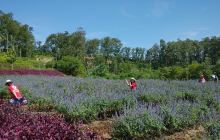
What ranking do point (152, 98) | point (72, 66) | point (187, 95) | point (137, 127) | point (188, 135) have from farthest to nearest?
point (72, 66), point (187, 95), point (152, 98), point (188, 135), point (137, 127)

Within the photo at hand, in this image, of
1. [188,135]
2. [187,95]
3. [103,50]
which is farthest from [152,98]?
[103,50]

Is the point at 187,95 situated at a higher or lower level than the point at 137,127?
lower

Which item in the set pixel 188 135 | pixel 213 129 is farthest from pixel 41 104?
pixel 213 129

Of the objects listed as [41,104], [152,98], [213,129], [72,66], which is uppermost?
[213,129]

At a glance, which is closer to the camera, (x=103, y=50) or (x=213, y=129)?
(x=213, y=129)

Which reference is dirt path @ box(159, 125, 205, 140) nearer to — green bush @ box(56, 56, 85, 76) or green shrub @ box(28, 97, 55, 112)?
green shrub @ box(28, 97, 55, 112)

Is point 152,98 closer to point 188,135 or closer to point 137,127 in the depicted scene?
point 188,135

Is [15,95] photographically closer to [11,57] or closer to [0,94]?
[0,94]

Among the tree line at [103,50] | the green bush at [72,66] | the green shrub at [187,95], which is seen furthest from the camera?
the tree line at [103,50]

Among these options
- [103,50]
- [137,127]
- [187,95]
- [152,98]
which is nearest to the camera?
[137,127]

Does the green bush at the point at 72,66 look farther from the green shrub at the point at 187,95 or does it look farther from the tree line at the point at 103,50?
the green shrub at the point at 187,95

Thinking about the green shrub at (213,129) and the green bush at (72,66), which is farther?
the green bush at (72,66)

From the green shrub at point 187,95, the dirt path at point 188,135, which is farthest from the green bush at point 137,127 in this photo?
the green shrub at point 187,95

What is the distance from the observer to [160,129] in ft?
27.4
